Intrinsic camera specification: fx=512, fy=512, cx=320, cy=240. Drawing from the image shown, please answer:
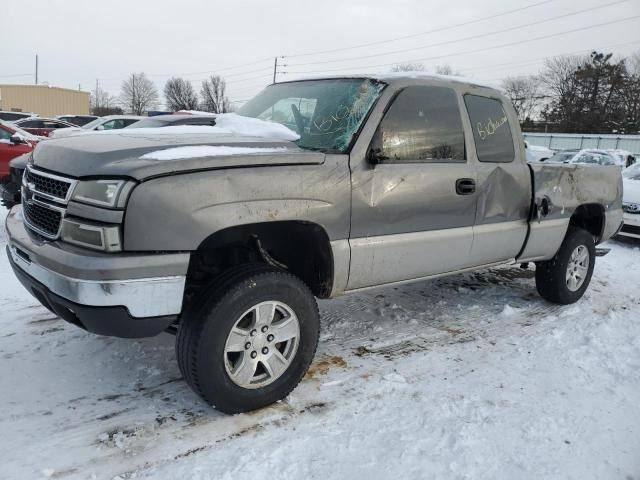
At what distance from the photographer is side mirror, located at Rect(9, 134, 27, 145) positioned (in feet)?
27.6

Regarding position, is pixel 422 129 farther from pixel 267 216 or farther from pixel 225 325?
pixel 225 325

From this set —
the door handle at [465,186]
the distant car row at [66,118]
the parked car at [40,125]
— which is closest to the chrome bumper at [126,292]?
the door handle at [465,186]

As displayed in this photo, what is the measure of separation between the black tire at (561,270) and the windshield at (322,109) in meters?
2.66

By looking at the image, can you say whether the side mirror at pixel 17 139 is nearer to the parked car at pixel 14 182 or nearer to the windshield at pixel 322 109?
the parked car at pixel 14 182

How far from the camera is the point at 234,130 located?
3.48m

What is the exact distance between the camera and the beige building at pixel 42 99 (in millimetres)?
56469

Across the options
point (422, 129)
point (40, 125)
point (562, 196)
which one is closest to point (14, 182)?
point (422, 129)

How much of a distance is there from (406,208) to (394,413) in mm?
1287

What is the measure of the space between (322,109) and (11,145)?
7.07m

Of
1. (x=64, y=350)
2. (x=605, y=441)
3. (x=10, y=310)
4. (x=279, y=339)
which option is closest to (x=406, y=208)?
(x=279, y=339)

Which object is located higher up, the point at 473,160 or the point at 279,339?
the point at 473,160

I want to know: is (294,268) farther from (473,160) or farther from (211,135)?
(473,160)

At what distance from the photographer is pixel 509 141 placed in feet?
13.8

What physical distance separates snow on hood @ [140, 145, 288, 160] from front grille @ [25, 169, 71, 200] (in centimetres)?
48
